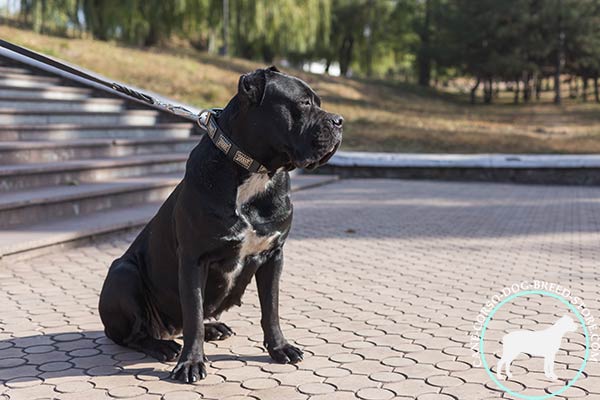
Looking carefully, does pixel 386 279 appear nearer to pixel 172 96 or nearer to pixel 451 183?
pixel 451 183

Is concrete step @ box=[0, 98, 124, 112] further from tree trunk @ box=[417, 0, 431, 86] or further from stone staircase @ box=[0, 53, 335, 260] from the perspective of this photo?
tree trunk @ box=[417, 0, 431, 86]

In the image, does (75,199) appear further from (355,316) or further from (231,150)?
(231,150)

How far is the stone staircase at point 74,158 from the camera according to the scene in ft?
→ 20.6

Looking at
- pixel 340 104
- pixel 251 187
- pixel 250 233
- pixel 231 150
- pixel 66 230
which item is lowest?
pixel 66 230

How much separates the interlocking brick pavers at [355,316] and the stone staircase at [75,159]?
54 cm

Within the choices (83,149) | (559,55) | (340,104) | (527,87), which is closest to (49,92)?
(83,149)

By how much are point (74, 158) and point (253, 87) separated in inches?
238

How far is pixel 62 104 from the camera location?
9922 mm

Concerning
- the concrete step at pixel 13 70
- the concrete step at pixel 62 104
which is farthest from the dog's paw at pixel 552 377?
the concrete step at pixel 13 70

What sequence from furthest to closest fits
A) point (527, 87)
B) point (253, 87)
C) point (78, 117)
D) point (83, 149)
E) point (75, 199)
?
point (527, 87) < point (78, 117) < point (83, 149) < point (75, 199) < point (253, 87)

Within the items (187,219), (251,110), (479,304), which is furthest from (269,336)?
(479,304)

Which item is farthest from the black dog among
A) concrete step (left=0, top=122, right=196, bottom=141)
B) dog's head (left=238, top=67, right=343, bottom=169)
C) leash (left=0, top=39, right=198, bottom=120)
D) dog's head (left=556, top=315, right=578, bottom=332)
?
concrete step (left=0, top=122, right=196, bottom=141)

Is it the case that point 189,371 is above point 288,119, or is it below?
below

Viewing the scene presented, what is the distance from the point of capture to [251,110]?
2850 mm
